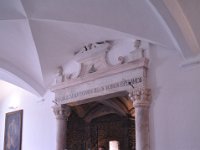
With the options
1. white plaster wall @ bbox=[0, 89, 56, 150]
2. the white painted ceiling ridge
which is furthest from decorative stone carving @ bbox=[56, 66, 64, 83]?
the white painted ceiling ridge

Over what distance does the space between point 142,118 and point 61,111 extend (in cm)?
221

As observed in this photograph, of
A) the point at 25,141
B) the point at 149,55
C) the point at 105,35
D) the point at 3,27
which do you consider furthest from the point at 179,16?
the point at 25,141

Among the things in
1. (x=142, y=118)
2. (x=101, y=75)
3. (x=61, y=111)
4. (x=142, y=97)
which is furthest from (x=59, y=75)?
(x=142, y=118)

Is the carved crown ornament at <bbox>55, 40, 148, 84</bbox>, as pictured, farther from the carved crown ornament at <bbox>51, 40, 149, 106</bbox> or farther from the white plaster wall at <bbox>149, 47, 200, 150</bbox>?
the white plaster wall at <bbox>149, 47, 200, 150</bbox>

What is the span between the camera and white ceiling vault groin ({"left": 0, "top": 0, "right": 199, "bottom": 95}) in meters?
5.15

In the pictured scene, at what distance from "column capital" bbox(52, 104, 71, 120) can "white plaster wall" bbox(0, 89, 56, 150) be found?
292 millimetres

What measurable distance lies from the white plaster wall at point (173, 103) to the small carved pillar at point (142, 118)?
81mm

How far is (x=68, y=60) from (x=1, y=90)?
3.20m

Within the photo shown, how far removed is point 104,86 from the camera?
20.6ft

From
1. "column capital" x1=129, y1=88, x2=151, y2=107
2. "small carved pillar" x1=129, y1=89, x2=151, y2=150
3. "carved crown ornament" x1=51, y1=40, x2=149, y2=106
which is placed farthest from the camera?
"carved crown ornament" x1=51, y1=40, x2=149, y2=106

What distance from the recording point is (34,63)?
287 inches

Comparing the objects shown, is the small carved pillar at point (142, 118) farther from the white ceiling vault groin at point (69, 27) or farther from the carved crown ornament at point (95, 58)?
the white ceiling vault groin at point (69, 27)

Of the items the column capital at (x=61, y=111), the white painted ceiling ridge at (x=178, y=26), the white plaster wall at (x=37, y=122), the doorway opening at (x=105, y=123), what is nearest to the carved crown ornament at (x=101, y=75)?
the column capital at (x=61, y=111)

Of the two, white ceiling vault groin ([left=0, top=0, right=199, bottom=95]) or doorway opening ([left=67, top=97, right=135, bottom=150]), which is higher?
white ceiling vault groin ([left=0, top=0, right=199, bottom=95])
